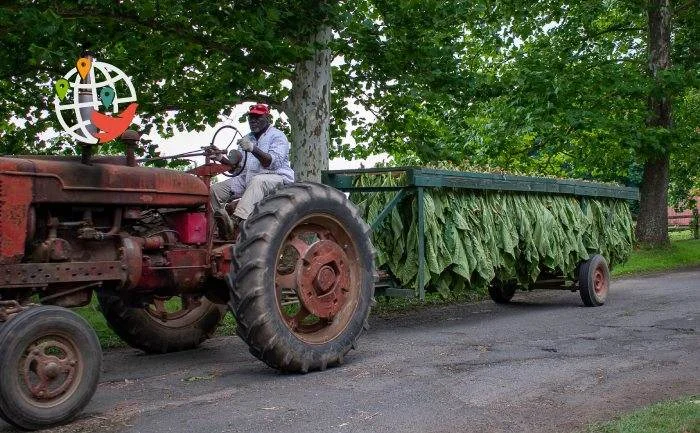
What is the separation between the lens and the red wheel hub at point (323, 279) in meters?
7.34

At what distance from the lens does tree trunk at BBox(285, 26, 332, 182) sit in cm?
1340

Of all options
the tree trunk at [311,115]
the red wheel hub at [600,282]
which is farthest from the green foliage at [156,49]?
the red wheel hub at [600,282]

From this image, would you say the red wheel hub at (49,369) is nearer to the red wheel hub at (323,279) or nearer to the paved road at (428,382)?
the paved road at (428,382)

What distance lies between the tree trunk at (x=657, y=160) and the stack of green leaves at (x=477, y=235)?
10.8 metres

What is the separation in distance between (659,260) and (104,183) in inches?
658

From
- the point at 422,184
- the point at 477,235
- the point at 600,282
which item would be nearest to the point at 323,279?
the point at 422,184

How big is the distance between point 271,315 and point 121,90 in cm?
911

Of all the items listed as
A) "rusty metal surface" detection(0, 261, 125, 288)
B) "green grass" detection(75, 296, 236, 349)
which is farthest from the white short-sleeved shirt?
"rusty metal surface" detection(0, 261, 125, 288)

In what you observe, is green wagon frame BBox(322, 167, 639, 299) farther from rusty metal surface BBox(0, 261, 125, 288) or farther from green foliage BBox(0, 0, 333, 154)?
rusty metal surface BBox(0, 261, 125, 288)

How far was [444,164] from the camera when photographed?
10906 millimetres

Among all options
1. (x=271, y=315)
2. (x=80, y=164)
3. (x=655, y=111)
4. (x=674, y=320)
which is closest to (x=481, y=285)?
(x=674, y=320)

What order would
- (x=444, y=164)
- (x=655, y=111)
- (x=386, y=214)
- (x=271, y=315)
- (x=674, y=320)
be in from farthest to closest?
(x=655, y=111)
(x=444, y=164)
(x=674, y=320)
(x=386, y=214)
(x=271, y=315)

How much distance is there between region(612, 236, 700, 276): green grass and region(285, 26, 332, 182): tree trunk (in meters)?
7.44

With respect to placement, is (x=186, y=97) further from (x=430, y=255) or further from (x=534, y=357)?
(x=534, y=357)
